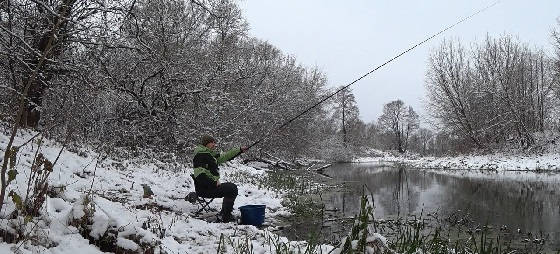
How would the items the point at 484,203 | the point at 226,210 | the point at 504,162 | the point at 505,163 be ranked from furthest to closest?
the point at 504,162 → the point at 505,163 → the point at 484,203 → the point at 226,210

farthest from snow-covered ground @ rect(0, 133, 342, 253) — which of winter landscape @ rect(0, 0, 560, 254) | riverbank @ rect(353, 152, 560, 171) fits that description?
riverbank @ rect(353, 152, 560, 171)

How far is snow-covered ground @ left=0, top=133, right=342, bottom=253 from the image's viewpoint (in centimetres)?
379

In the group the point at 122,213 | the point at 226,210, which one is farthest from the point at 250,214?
the point at 122,213

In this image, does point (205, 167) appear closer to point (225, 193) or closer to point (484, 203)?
point (225, 193)

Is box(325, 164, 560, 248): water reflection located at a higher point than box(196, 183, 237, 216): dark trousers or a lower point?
lower

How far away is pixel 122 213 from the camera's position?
17.4ft

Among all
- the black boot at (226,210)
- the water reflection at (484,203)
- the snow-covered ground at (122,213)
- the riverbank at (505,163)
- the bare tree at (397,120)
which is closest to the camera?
the snow-covered ground at (122,213)

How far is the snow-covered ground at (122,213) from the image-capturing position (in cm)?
379

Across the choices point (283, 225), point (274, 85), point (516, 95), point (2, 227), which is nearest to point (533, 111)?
point (516, 95)

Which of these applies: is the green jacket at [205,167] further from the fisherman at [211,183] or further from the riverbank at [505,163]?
the riverbank at [505,163]

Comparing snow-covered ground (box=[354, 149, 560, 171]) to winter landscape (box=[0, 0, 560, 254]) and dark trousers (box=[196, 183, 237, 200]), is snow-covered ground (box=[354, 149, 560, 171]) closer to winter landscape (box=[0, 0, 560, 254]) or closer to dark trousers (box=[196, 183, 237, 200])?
winter landscape (box=[0, 0, 560, 254])

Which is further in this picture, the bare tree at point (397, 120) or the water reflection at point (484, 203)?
the bare tree at point (397, 120)

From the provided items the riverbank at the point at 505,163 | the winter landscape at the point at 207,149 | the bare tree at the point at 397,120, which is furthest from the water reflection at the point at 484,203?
the bare tree at the point at 397,120

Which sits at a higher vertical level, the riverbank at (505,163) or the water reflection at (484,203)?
the riverbank at (505,163)
